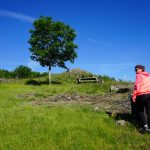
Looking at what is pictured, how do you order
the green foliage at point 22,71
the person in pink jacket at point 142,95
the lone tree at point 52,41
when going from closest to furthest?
the person in pink jacket at point 142,95 → the lone tree at point 52,41 → the green foliage at point 22,71

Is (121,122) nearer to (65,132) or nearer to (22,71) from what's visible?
(65,132)

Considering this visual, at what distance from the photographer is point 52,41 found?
181ft

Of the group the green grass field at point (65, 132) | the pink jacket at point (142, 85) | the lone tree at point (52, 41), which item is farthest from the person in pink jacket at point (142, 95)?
the lone tree at point (52, 41)

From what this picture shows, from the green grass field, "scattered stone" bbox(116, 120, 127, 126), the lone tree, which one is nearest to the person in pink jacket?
the green grass field

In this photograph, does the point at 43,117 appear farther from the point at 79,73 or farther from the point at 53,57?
the point at 79,73

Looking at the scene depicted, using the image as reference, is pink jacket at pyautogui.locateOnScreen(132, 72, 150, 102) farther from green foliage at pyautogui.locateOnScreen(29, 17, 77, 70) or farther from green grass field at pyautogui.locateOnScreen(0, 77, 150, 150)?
green foliage at pyautogui.locateOnScreen(29, 17, 77, 70)

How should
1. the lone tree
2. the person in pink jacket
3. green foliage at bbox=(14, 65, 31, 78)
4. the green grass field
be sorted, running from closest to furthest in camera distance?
1. the green grass field
2. the person in pink jacket
3. the lone tree
4. green foliage at bbox=(14, 65, 31, 78)

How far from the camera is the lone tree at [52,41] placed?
54.6m

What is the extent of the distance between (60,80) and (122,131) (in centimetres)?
4445

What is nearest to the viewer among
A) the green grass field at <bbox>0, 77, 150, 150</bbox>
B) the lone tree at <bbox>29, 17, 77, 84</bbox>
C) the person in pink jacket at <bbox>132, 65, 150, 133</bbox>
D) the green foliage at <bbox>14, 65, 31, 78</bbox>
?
the green grass field at <bbox>0, 77, 150, 150</bbox>

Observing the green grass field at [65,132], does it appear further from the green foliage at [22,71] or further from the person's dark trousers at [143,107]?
the green foliage at [22,71]

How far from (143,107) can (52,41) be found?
41567mm

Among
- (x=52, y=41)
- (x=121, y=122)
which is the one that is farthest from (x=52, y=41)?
(x=121, y=122)

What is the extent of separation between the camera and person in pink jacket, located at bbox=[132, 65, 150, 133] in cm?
1420
